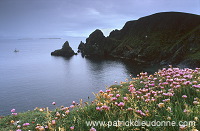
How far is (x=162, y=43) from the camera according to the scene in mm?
142125

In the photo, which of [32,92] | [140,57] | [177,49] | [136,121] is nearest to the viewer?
[136,121]

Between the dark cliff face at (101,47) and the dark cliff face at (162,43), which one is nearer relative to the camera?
the dark cliff face at (162,43)

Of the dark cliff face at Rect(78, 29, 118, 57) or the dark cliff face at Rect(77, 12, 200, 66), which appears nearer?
the dark cliff face at Rect(77, 12, 200, 66)

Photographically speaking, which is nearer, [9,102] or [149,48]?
[9,102]

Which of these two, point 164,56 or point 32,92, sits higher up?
point 164,56

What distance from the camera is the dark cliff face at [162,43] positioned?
10406cm

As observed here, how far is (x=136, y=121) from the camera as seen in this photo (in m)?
4.96

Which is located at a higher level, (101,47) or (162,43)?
(162,43)

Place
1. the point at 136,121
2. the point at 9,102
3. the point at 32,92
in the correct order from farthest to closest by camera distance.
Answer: the point at 32,92 → the point at 9,102 → the point at 136,121

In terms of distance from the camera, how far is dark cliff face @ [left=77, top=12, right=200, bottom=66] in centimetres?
10406

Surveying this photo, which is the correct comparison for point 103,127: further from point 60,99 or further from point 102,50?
point 102,50

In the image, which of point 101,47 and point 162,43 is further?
point 101,47

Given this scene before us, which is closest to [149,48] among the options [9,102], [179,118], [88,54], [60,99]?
[88,54]

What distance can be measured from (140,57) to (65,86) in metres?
69.4
